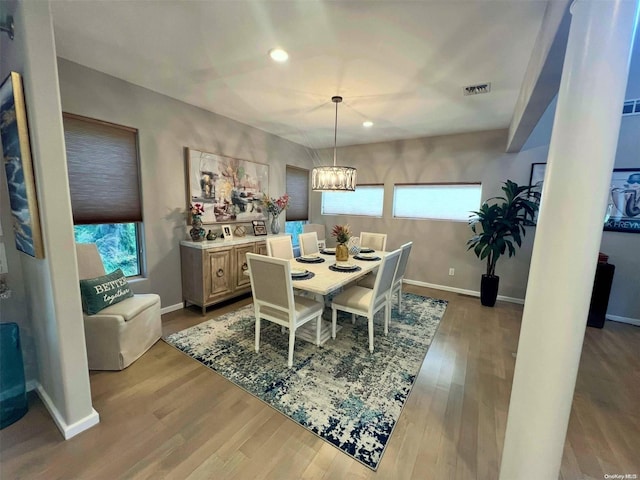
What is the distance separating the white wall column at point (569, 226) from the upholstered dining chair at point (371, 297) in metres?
1.44

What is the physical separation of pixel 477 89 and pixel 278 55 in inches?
78.1

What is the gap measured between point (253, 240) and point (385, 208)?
2605 millimetres

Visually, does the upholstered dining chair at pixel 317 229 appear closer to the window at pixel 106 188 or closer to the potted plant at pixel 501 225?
the potted plant at pixel 501 225

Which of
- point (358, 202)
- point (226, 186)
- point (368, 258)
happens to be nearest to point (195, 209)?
point (226, 186)

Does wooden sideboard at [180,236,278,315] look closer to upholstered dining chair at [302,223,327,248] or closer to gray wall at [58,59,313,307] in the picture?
gray wall at [58,59,313,307]

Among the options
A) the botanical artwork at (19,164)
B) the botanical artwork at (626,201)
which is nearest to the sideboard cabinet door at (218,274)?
the botanical artwork at (19,164)

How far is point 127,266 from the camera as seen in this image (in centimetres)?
313

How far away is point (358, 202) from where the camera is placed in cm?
544

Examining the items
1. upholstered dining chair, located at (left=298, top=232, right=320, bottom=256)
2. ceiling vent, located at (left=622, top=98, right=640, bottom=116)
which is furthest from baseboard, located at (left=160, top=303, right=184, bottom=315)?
ceiling vent, located at (left=622, top=98, right=640, bottom=116)

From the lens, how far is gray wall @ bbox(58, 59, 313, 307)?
2562 mm

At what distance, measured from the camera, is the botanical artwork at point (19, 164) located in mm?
1422

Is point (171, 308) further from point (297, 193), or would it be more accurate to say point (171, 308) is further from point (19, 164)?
point (297, 193)

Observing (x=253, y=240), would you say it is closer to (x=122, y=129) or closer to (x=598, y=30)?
(x=122, y=129)

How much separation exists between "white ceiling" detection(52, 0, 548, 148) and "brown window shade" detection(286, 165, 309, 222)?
6.52 feet
